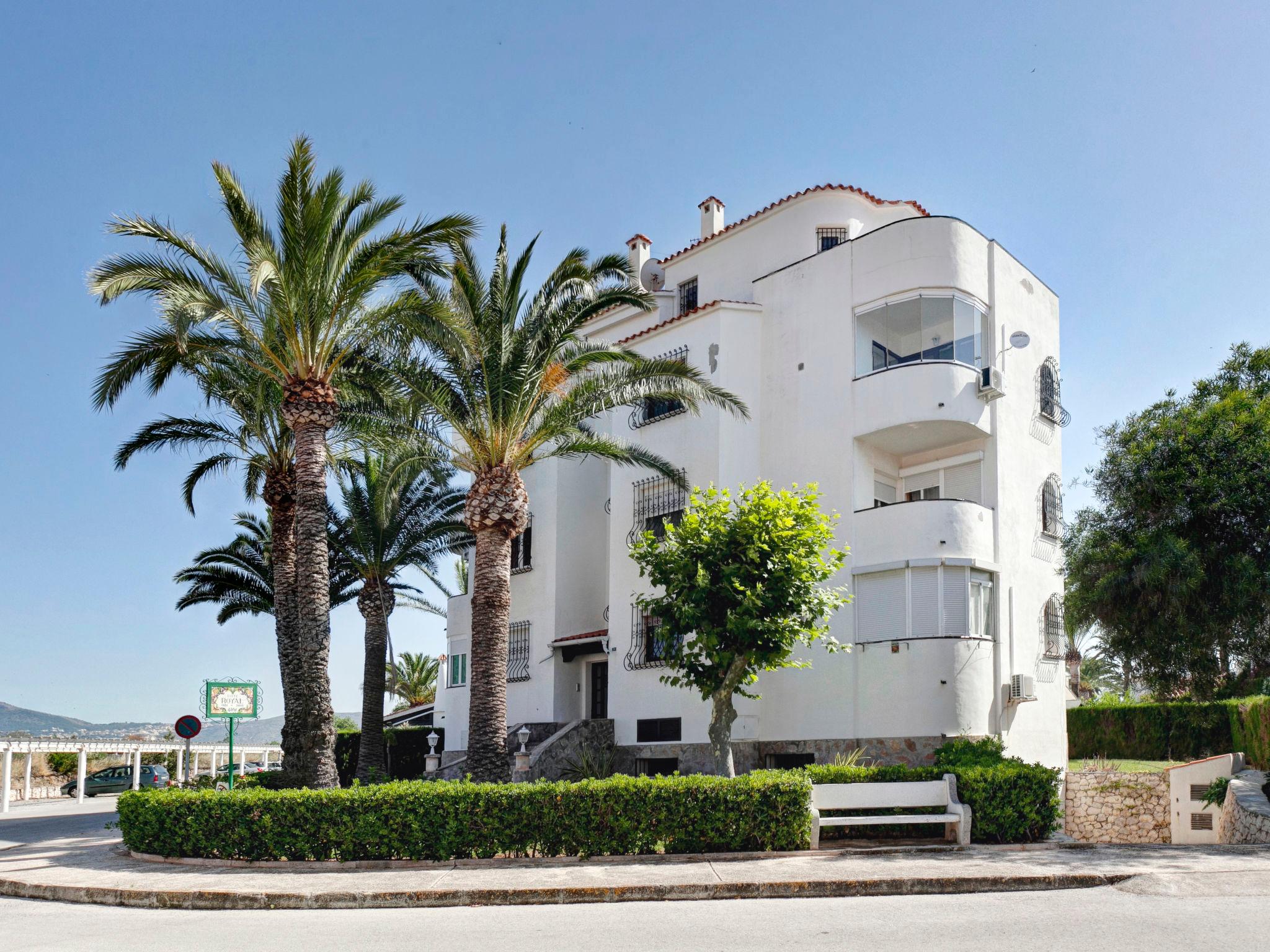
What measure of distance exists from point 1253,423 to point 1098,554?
4.32 metres

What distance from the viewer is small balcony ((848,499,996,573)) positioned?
20.2 metres

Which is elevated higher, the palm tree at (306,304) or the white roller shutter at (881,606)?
the palm tree at (306,304)

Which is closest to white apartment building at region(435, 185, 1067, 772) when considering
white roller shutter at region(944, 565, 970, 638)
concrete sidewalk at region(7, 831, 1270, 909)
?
white roller shutter at region(944, 565, 970, 638)

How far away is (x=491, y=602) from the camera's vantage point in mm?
18234

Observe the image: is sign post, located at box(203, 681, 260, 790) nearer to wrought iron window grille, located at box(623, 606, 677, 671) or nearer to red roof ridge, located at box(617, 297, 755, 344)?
wrought iron window grille, located at box(623, 606, 677, 671)

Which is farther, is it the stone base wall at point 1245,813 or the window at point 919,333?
the window at point 919,333

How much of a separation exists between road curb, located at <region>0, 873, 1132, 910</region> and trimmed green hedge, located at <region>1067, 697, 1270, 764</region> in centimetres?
1979

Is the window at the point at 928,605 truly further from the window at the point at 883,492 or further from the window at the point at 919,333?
the window at the point at 919,333

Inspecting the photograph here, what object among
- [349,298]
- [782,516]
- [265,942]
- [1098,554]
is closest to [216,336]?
[349,298]

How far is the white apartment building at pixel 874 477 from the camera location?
66.5 ft

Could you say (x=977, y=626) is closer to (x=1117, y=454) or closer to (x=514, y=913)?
(x=1117, y=454)

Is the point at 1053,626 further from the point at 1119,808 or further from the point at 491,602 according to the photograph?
the point at 491,602

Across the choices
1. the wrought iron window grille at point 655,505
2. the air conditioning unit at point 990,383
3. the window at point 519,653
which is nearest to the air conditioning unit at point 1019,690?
the air conditioning unit at point 990,383

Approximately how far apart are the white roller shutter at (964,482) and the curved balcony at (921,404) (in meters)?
0.68
